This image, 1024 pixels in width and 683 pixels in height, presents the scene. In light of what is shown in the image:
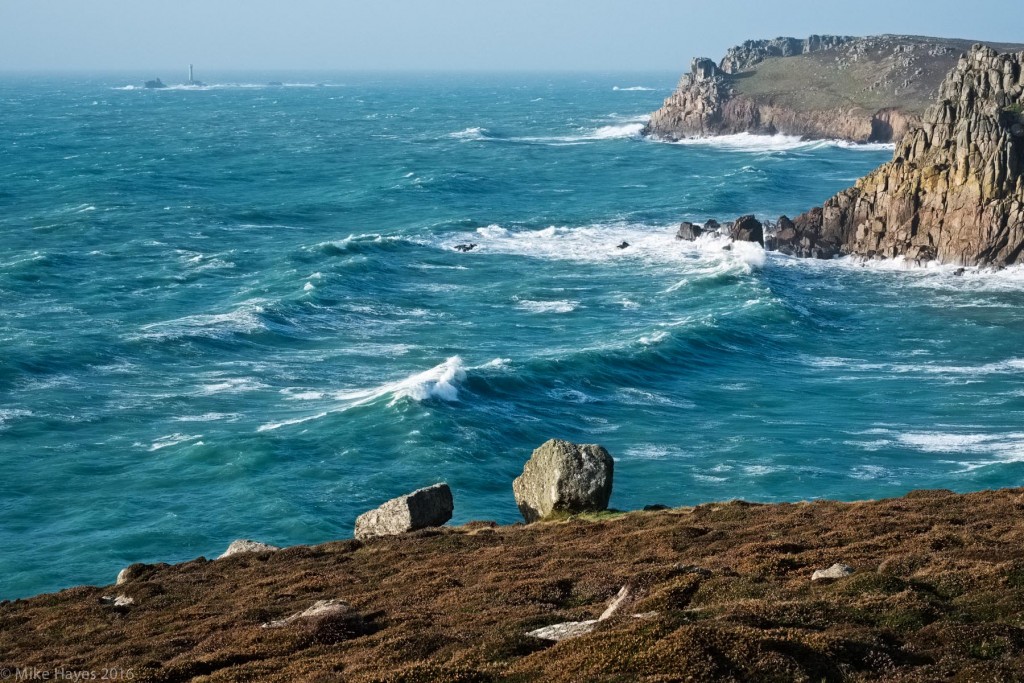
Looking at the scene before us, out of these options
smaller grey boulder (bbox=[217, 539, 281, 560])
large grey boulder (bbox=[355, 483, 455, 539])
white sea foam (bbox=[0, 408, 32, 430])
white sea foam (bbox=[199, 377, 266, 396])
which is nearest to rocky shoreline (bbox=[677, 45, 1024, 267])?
white sea foam (bbox=[199, 377, 266, 396])

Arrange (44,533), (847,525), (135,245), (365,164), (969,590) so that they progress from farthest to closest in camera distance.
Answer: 1. (365,164)
2. (135,245)
3. (44,533)
4. (847,525)
5. (969,590)

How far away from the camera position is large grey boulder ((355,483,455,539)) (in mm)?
37156

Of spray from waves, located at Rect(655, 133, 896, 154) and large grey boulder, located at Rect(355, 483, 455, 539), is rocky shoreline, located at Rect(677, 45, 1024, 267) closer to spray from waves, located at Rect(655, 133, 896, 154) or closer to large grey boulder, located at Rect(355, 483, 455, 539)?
large grey boulder, located at Rect(355, 483, 455, 539)

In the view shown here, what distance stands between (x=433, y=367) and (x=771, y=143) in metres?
137

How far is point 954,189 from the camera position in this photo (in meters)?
87.9

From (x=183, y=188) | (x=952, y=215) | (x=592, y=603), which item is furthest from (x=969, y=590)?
(x=183, y=188)

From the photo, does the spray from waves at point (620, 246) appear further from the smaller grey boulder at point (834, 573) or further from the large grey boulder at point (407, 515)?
the smaller grey boulder at point (834, 573)

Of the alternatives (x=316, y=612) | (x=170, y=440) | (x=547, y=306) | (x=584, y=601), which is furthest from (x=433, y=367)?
(x=584, y=601)

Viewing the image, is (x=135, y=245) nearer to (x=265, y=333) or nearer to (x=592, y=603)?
(x=265, y=333)

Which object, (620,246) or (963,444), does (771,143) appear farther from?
(963,444)

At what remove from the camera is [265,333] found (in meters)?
70.7

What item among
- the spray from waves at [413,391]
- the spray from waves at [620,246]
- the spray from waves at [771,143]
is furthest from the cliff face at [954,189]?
the spray from waves at [771,143]

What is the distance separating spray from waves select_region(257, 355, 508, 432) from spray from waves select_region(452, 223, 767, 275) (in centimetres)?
3617

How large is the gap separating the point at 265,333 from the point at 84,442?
1956 cm
